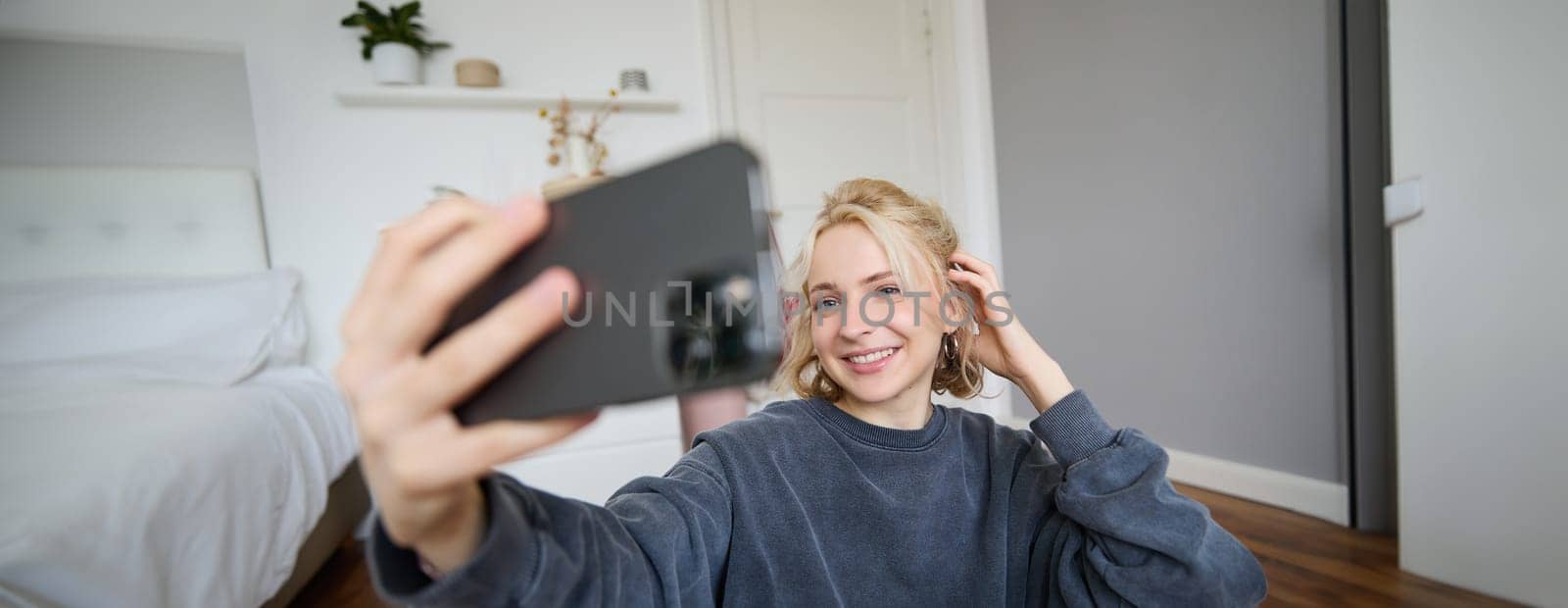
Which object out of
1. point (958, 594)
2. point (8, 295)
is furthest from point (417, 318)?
point (8, 295)

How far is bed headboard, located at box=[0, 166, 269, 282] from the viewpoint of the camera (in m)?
1.72

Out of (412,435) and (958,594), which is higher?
(412,435)

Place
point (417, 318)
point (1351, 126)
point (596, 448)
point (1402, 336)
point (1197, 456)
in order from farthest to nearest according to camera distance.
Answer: point (596, 448) < point (1197, 456) < point (1351, 126) < point (1402, 336) < point (417, 318)

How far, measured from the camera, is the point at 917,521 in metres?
0.72

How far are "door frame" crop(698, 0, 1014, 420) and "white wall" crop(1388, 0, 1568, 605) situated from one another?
138 cm

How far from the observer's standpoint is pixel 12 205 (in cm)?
171

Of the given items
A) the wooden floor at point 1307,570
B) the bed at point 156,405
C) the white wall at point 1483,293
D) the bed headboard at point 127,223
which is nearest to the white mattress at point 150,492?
the bed at point 156,405

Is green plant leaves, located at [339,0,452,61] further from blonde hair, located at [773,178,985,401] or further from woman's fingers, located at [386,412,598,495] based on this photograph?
woman's fingers, located at [386,412,598,495]

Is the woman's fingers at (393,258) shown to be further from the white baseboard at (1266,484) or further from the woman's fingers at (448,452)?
the white baseboard at (1266,484)

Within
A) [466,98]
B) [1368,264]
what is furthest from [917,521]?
[466,98]

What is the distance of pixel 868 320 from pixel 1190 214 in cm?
168

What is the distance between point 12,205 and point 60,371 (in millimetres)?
663

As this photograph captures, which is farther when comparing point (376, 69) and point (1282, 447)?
point (376, 69)

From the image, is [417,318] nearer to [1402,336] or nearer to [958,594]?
[958,594]
